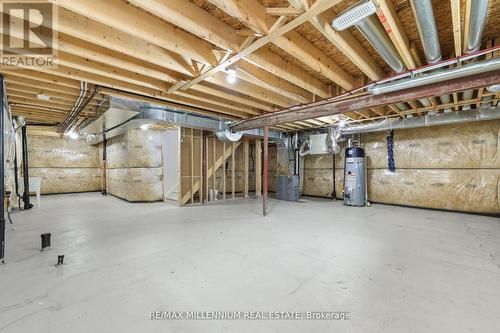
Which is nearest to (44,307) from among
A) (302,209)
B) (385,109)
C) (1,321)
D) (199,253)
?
(1,321)

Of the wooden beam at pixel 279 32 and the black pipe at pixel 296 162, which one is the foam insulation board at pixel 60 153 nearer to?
the black pipe at pixel 296 162

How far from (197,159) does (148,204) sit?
1.85 m

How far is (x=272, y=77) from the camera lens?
10.4 feet

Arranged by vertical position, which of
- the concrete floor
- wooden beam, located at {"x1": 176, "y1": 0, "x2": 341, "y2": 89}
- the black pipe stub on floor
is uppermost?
wooden beam, located at {"x1": 176, "y1": 0, "x2": 341, "y2": 89}

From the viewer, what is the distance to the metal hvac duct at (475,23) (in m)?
1.54

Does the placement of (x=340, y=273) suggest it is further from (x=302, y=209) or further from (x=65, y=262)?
(x=302, y=209)

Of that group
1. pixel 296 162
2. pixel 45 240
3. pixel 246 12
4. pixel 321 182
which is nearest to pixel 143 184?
pixel 45 240

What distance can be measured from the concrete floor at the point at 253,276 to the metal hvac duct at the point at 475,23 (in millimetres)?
2191

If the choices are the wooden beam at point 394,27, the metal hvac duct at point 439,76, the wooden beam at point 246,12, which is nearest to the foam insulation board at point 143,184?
the wooden beam at point 246,12

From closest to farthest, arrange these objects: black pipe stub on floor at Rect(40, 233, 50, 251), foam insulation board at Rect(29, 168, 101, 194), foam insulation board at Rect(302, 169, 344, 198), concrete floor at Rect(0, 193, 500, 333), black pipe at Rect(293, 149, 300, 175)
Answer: concrete floor at Rect(0, 193, 500, 333), black pipe stub on floor at Rect(40, 233, 50, 251), foam insulation board at Rect(302, 169, 344, 198), black pipe at Rect(293, 149, 300, 175), foam insulation board at Rect(29, 168, 101, 194)

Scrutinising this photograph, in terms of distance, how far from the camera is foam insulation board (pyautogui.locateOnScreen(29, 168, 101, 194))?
8289 millimetres

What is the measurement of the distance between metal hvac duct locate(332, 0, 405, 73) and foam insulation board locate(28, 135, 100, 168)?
34.4 ft

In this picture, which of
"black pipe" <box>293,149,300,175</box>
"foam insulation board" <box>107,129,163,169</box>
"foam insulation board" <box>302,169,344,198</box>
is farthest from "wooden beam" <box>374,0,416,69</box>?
"foam insulation board" <box>107,129,163,169</box>

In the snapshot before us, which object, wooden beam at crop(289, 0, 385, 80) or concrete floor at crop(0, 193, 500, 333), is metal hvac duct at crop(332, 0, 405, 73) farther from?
concrete floor at crop(0, 193, 500, 333)
